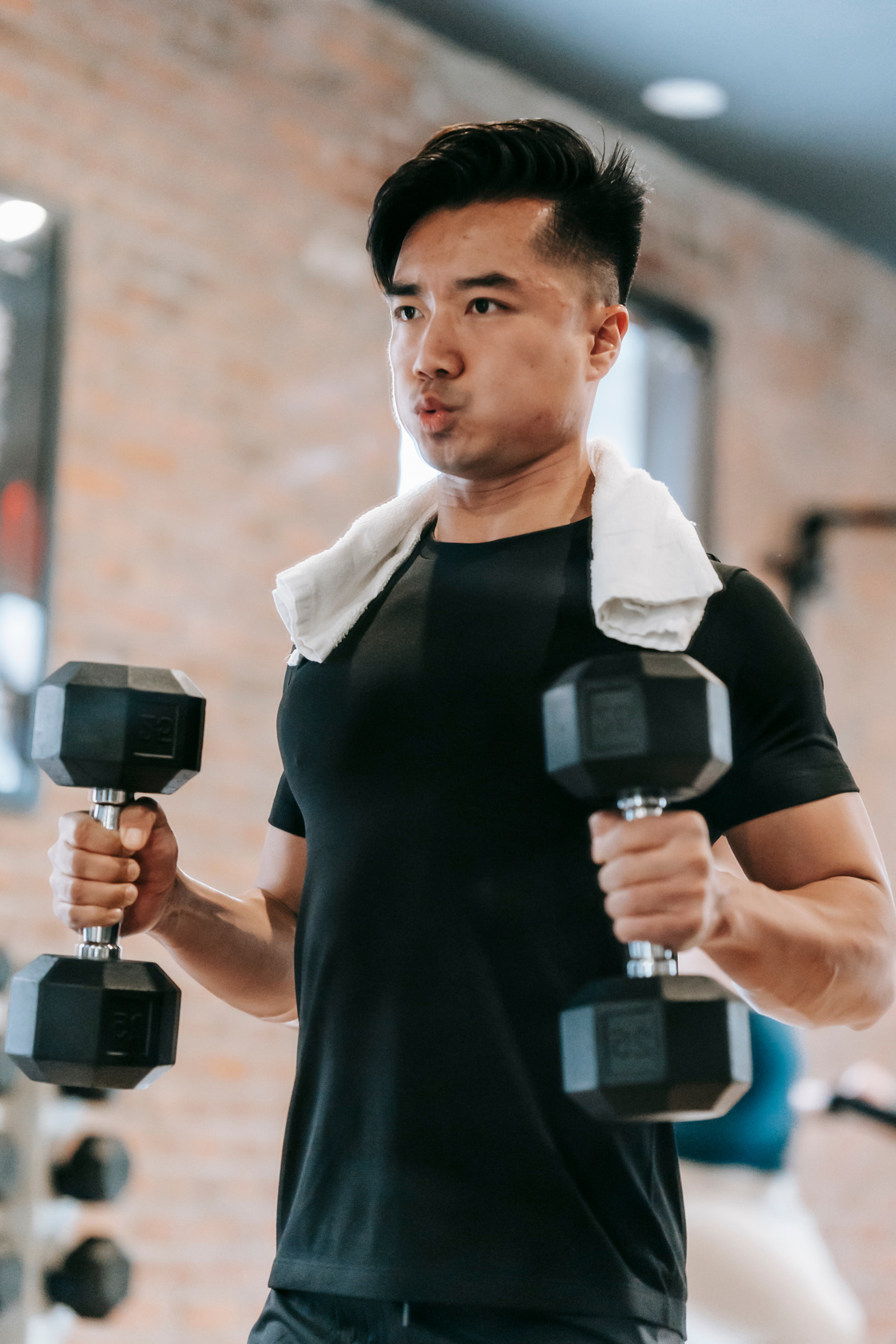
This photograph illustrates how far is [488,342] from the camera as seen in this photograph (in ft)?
4.15

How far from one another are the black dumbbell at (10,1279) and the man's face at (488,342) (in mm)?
1589

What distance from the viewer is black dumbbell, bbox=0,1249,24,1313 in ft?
7.62

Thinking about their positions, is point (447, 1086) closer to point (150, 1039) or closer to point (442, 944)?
point (442, 944)

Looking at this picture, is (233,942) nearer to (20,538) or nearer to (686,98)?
(20,538)

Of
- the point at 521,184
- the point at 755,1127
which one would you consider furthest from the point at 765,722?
the point at 755,1127

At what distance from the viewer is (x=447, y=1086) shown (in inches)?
→ 43.7

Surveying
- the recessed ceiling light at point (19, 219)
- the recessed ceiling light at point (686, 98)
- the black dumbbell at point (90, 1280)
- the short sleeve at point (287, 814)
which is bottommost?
the black dumbbell at point (90, 1280)

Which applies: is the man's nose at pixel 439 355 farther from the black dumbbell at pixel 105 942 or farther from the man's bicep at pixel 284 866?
the man's bicep at pixel 284 866

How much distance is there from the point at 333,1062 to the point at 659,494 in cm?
51

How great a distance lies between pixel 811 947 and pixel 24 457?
2667 millimetres

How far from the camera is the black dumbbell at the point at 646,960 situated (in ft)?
3.33

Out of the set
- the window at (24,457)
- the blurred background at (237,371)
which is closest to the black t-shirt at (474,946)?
the blurred background at (237,371)

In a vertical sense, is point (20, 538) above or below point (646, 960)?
above

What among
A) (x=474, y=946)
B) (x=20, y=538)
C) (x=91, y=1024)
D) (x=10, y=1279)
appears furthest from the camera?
(x=20, y=538)
